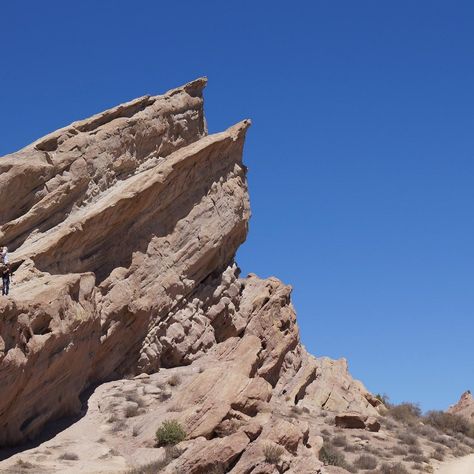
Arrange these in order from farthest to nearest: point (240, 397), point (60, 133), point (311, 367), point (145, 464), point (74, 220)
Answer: point (311, 367) → point (60, 133) → point (74, 220) → point (240, 397) → point (145, 464)

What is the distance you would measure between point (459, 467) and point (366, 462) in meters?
4.37

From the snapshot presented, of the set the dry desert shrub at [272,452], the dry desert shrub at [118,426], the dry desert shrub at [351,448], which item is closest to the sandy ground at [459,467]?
the dry desert shrub at [351,448]

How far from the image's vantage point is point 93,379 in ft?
112

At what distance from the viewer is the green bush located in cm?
2653

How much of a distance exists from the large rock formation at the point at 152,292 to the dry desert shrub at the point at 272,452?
0.28 meters

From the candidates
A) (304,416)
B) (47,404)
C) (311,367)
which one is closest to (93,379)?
(47,404)

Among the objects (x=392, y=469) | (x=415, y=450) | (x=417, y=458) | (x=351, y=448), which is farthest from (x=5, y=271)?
(x=415, y=450)

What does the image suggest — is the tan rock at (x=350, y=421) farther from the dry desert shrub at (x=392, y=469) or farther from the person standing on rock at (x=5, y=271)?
the person standing on rock at (x=5, y=271)

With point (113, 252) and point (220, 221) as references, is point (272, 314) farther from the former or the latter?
point (113, 252)

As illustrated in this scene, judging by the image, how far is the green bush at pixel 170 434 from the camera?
26.5 m

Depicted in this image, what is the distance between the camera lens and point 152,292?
36625mm

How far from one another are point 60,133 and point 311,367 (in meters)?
19.0

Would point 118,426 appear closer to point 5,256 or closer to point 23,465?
point 23,465

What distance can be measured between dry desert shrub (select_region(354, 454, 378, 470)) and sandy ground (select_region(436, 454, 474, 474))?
272 cm
